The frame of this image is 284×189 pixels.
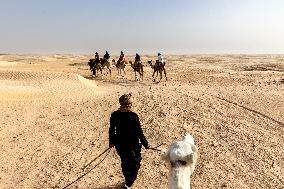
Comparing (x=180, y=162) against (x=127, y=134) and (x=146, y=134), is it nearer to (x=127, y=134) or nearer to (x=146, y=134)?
(x=127, y=134)

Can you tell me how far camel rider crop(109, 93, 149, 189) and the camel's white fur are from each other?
11.3 ft

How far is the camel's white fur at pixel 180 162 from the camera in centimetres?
525

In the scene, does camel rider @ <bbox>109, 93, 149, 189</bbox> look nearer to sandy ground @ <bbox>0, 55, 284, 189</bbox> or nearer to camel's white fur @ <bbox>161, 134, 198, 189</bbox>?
sandy ground @ <bbox>0, 55, 284, 189</bbox>

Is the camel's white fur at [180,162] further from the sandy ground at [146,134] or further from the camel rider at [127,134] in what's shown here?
the sandy ground at [146,134]

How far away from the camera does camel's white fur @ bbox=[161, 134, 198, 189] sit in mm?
5254

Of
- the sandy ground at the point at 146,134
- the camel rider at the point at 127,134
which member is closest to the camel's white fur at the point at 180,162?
the camel rider at the point at 127,134

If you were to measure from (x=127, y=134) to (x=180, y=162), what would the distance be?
374 centimetres

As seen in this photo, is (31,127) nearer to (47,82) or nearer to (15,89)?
(15,89)

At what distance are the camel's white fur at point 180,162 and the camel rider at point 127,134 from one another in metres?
3.44

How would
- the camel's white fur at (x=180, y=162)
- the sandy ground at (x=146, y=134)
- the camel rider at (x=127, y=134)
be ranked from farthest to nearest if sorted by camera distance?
the sandy ground at (x=146, y=134) → the camel rider at (x=127, y=134) → the camel's white fur at (x=180, y=162)

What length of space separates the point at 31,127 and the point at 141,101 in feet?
14.7

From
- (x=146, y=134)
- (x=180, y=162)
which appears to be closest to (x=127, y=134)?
(x=180, y=162)

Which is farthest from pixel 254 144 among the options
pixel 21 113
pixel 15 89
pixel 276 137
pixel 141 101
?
pixel 15 89

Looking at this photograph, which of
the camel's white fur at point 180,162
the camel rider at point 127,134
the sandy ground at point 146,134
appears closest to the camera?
the camel's white fur at point 180,162
